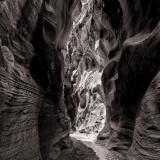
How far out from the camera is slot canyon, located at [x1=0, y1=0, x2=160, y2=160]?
3879 millimetres

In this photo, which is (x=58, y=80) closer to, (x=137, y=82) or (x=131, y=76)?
(x=131, y=76)

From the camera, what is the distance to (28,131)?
445 centimetres

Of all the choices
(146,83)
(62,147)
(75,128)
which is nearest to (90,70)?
(75,128)

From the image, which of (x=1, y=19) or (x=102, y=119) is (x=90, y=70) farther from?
(x=1, y=19)

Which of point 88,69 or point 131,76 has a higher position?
point 88,69

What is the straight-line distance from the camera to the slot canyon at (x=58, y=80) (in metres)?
3.88

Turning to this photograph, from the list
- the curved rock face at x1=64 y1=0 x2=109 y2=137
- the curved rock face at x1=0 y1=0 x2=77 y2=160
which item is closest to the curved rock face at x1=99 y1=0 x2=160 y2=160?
the curved rock face at x1=0 y1=0 x2=77 y2=160

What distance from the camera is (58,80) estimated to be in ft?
27.9

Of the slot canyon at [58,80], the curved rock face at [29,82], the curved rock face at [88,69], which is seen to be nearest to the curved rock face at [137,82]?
the slot canyon at [58,80]

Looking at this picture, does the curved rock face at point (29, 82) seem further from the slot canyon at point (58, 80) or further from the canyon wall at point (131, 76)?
the canyon wall at point (131, 76)

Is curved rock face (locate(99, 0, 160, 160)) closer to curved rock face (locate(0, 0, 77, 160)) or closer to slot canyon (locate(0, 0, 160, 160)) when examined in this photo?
slot canyon (locate(0, 0, 160, 160))

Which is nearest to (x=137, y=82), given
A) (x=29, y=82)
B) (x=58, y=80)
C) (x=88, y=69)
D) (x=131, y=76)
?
(x=131, y=76)

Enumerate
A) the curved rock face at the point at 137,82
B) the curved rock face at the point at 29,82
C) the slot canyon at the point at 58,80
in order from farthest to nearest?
the curved rock face at the point at 137,82 < the slot canyon at the point at 58,80 < the curved rock face at the point at 29,82

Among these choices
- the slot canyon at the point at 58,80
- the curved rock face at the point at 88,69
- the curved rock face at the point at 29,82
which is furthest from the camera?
the curved rock face at the point at 88,69
